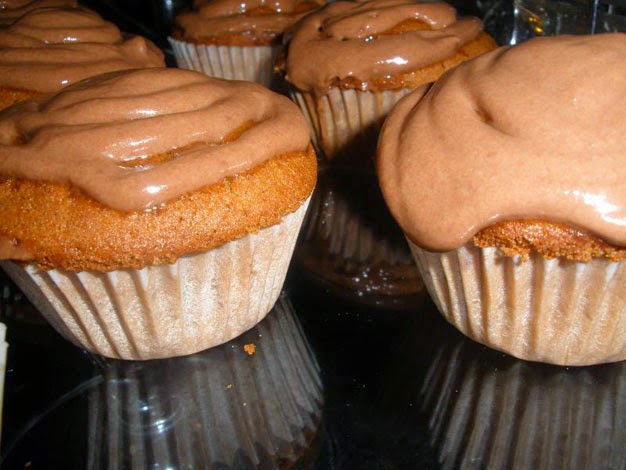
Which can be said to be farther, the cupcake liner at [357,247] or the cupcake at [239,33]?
the cupcake at [239,33]

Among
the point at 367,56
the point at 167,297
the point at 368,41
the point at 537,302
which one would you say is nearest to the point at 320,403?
the point at 167,297

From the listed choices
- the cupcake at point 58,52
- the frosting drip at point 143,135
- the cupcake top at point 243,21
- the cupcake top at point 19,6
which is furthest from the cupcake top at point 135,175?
the cupcake top at point 243,21

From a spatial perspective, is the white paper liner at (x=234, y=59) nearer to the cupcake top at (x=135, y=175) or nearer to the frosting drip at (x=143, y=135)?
the frosting drip at (x=143, y=135)

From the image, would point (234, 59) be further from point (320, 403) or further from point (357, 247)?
point (320, 403)

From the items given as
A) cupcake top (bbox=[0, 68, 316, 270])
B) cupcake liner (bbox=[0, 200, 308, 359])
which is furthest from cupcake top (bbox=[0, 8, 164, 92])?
cupcake liner (bbox=[0, 200, 308, 359])

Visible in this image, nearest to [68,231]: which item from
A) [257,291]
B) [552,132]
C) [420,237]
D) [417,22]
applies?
A: [257,291]

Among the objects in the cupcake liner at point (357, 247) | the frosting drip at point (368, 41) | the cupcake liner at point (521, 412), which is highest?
the frosting drip at point (368, 41)
